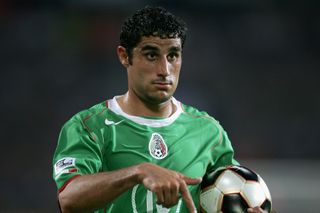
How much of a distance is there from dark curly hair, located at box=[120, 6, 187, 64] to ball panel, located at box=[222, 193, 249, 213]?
0.96 meters

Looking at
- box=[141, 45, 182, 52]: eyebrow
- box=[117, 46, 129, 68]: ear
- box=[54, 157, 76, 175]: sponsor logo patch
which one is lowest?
box=[54, 157, 76, 175]: sponsor logo patch

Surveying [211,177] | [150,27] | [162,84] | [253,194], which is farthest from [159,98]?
[253,194]

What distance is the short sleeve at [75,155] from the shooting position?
323 cm

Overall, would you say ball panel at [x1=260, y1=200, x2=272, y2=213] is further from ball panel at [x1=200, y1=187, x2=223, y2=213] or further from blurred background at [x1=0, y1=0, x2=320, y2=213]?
blurred background at [x1=0, y1=0, x2=320, y2=213]

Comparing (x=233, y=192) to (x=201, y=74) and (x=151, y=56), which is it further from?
(x=201, y=74)

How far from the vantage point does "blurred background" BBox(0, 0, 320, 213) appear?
9750 mm

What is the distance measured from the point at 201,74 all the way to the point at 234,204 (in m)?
7.51

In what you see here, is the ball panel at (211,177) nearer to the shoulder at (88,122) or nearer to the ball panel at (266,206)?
the ball panel at (266,206)

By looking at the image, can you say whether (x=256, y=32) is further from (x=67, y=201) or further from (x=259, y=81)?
(x=67, y=201)

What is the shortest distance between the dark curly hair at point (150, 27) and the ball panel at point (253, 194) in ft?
3.09

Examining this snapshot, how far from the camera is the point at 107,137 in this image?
11.6 ft

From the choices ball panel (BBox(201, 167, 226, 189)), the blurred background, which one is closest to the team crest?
ball panel (BBox(201, 167, 226, 189))

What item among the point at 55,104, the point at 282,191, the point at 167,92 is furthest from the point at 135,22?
the point at 55,104

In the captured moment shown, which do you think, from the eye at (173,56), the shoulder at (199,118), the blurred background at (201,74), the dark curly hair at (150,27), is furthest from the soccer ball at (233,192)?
the blurred background at (201,74)
